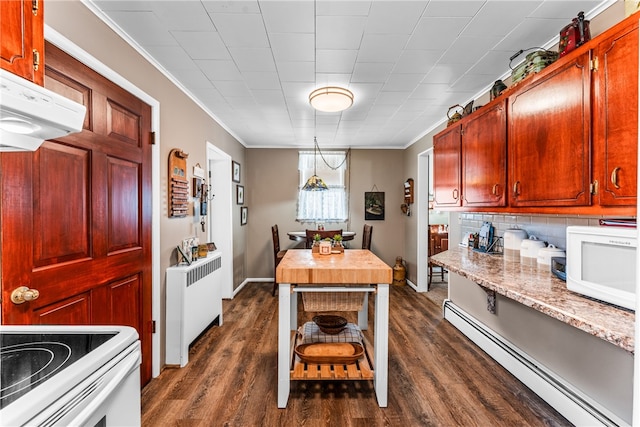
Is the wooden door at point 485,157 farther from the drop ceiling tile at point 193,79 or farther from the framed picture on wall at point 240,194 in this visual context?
the framed picture on wall at point 240,194

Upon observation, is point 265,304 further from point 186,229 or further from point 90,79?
point 90,79

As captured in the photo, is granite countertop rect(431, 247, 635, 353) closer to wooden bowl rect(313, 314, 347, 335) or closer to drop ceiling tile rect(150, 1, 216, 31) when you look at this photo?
wooden bowl rect(313, 314, 347, 335)

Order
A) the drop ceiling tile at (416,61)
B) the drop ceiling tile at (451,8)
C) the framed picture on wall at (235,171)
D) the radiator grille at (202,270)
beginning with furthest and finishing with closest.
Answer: the framed picture on wall at (235,171) < the radiator grille at (202,270) < the drop ceiling tile at (416,61) < the drop ceiling tile at (451,8)

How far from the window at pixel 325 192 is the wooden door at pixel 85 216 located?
332cm

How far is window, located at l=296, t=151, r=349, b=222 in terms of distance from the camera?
543 cm

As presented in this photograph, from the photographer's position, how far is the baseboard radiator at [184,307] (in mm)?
2488

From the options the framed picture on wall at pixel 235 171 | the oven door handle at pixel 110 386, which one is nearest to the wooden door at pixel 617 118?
the oven door handle at pixel 110 386

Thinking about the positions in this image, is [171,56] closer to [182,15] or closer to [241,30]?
[182,15]

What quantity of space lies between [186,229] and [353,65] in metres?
2.09

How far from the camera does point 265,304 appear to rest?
4168mm

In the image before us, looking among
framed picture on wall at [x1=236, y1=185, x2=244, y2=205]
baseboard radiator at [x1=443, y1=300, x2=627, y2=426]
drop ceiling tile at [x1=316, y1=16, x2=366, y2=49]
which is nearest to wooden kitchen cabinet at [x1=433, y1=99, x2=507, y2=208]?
drop ceiling tile at [x1=316, y1=16, x2=366, y2=49]

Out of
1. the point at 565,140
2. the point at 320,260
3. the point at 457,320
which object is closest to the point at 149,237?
the point at 320,260

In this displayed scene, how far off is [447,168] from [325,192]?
279 centimetres

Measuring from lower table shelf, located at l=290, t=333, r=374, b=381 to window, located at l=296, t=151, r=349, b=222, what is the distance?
3.41 metres
